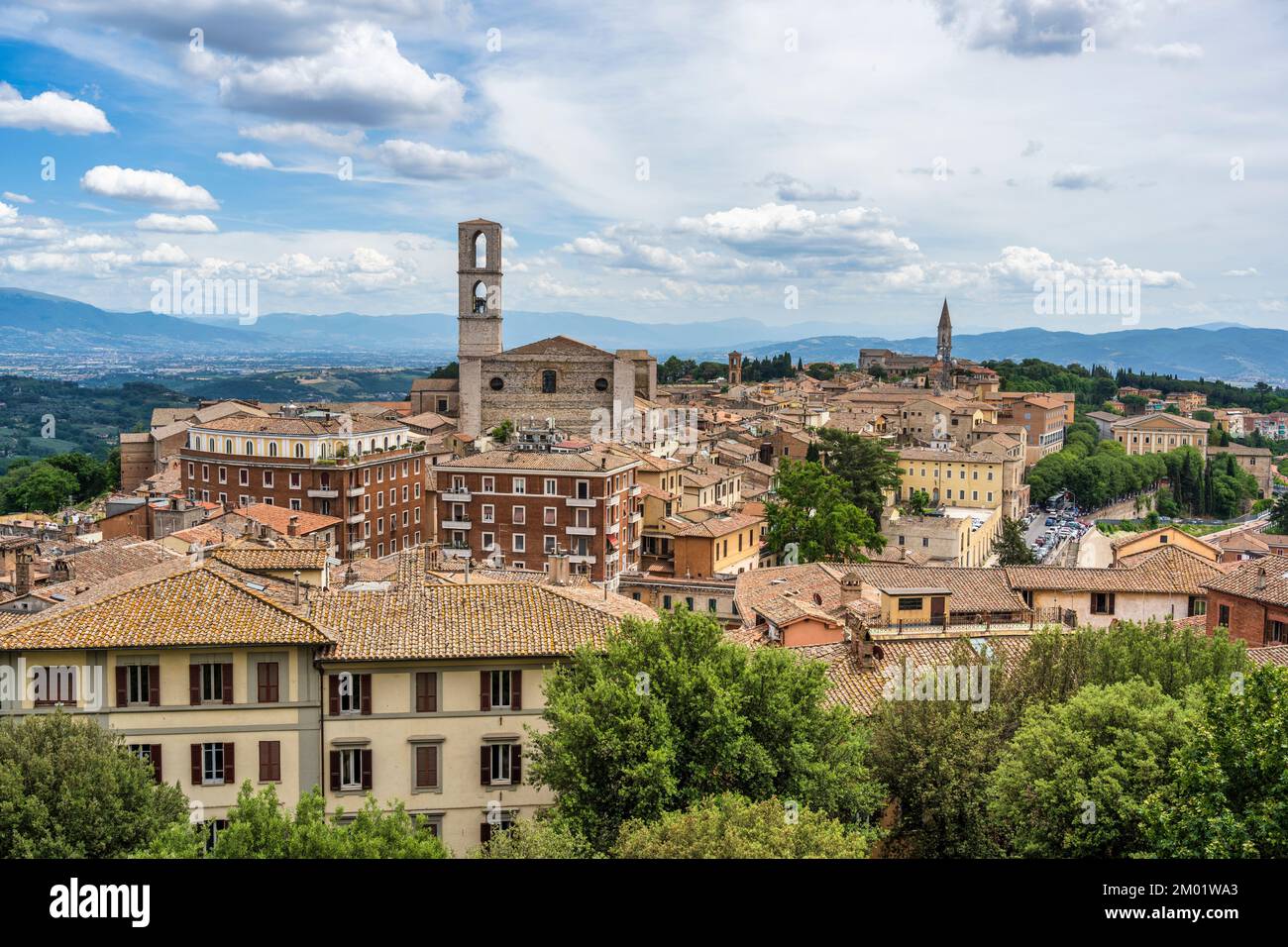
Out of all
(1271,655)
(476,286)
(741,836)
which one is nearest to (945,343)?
(476,286)

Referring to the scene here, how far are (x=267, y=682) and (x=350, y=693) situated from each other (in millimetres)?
1233

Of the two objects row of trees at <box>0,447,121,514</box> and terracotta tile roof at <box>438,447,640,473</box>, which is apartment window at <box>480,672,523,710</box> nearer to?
terracotta tile roof at <box>438,447,640,473</box>

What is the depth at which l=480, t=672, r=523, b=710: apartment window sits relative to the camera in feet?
58.7

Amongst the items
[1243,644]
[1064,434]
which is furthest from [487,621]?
[1064,434]

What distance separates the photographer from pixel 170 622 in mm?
17328

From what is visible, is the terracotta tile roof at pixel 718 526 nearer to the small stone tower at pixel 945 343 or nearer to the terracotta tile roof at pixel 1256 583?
the terracotta tile roof at pixel 1256 583

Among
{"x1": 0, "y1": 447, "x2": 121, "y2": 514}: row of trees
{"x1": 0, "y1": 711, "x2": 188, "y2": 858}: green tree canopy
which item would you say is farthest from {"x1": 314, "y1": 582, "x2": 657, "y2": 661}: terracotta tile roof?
{"x1": 0, "y1": 447, "x2": 121, "y2": 514}: row of trees

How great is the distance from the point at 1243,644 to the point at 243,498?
41.8m

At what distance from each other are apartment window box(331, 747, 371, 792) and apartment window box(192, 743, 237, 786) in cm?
145

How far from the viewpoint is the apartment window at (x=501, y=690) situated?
58.7 feet

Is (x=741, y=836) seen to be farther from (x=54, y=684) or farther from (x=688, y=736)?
(x=54, y=684)
